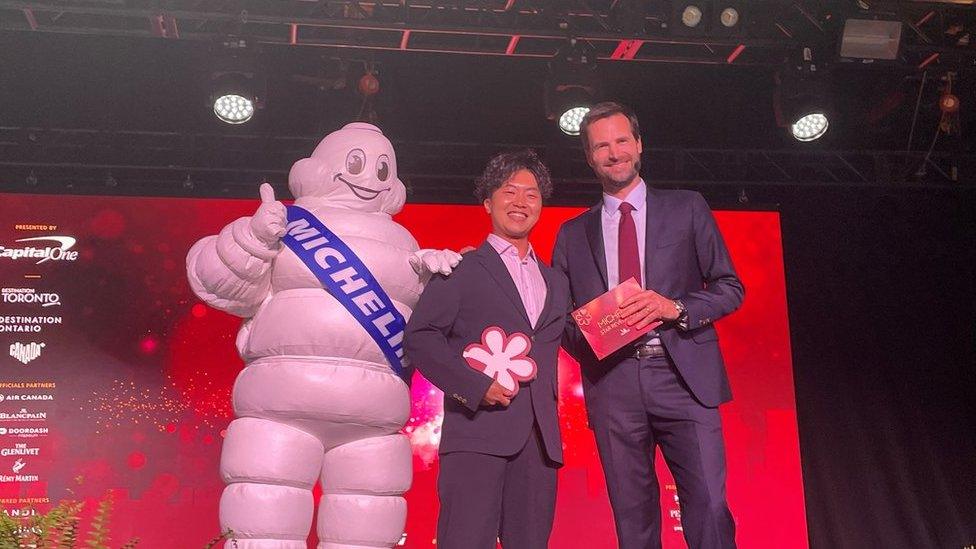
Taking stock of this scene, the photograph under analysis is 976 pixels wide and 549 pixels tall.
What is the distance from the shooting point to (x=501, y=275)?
95.0 inches

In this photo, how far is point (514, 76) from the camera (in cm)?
546

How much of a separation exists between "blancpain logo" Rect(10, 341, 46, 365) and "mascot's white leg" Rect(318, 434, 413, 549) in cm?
259

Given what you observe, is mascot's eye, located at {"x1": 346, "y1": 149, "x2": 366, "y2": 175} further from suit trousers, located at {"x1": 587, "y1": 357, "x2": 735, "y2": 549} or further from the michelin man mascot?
suit trousers, located at {"x1": 587, "y1": 357, "x2": 735, "y2": 549}

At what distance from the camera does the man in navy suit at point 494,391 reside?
7.32 ft

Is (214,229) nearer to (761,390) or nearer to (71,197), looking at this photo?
(71,197)

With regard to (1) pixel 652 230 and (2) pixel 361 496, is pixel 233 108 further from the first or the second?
(1) pixel 652 230

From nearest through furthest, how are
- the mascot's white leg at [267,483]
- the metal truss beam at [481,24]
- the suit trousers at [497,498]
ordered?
the suit trousers at [497,498] → the mascot's white leg at [267,483] → the metal truss beam at [481,24]

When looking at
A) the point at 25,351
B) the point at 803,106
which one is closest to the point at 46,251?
the point at 25,351

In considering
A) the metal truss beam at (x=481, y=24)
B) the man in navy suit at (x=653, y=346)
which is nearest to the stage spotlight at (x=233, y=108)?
the metal truss beam at (x=481, y=24)

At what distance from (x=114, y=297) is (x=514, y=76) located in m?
2.61

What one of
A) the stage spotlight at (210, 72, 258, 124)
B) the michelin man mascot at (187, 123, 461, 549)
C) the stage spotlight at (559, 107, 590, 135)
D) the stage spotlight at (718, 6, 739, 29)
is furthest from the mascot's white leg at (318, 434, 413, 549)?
the stage spotlight at (718, 6, 739, 29)

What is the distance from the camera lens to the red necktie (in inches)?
98.6

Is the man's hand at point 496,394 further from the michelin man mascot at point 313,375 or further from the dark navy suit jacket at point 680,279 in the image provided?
the michelin man mascot at point 313,375

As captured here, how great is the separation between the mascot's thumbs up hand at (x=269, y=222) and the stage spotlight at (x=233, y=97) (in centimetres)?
193
